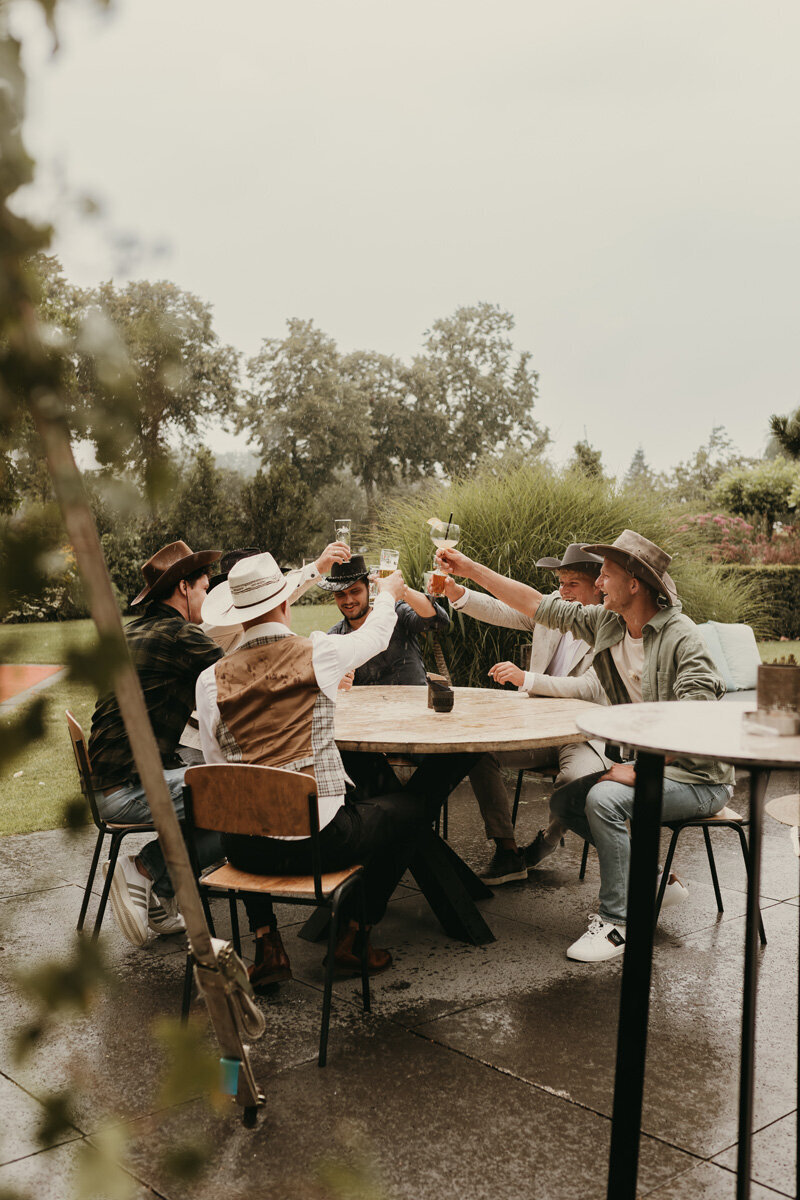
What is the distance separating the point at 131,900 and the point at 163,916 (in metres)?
0.22

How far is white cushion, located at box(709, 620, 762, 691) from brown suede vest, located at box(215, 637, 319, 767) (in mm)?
4215

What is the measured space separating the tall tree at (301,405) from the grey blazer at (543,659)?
112 ft

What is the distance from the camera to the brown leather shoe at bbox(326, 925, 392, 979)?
146 inches

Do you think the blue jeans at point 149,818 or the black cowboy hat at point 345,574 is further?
the black cowboy hat at point 345,574

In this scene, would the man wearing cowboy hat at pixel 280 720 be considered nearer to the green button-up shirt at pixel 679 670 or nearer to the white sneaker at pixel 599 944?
the white sneaker at pixel 599 944

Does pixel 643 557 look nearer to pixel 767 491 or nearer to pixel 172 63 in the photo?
pixel 172 63

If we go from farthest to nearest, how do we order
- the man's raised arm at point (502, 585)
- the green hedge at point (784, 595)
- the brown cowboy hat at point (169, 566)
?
the green hedge at point (784, 595)
the man's raised arm at point (502, 585)
the brown cowboy hat at point (169, 566)

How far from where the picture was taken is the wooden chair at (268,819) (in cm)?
298

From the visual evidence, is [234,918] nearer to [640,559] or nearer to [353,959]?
[353,959]

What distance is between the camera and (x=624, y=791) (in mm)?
3904

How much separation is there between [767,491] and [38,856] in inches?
797

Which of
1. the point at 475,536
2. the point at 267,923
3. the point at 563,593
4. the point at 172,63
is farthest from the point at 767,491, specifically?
the point at 172,63

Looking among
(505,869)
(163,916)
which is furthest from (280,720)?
(505,869)

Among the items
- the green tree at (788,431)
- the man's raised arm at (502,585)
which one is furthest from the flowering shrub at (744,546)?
the man's raised arm at (502,585)
